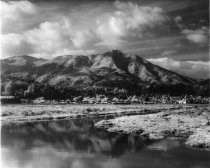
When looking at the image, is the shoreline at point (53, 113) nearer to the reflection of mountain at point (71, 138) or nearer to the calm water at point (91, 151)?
the reflection of mountain at point (71, 138)

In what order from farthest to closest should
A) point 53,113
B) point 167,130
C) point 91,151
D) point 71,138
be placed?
1. point 53,113
2. point 71,138
3. point 167,130
4. point 91,151

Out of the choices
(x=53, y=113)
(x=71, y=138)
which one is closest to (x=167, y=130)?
(x=71, y=138)

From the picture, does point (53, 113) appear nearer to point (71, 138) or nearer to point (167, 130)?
point (71, 138)

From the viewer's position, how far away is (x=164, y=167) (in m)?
41.1

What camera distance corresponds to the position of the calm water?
139ft

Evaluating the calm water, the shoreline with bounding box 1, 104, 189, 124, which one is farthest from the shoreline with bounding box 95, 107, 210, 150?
the shoreline with bounding box 1, 104, 189, 124

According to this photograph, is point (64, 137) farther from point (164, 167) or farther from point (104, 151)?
point (164, 167)

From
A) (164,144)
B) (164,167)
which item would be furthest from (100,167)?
(164,144)

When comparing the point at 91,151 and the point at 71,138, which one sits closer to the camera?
the point at 91,151

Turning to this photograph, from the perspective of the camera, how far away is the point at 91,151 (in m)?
51.0

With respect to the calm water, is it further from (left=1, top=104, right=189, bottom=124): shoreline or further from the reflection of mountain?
(left=1, top=104, right=189, bottom=124): shoreline

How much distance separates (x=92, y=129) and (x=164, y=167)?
36.4 meters

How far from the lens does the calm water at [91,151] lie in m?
42.2

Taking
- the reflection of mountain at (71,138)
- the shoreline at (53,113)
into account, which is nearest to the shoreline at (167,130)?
the reflection of mountain at (71,138)
